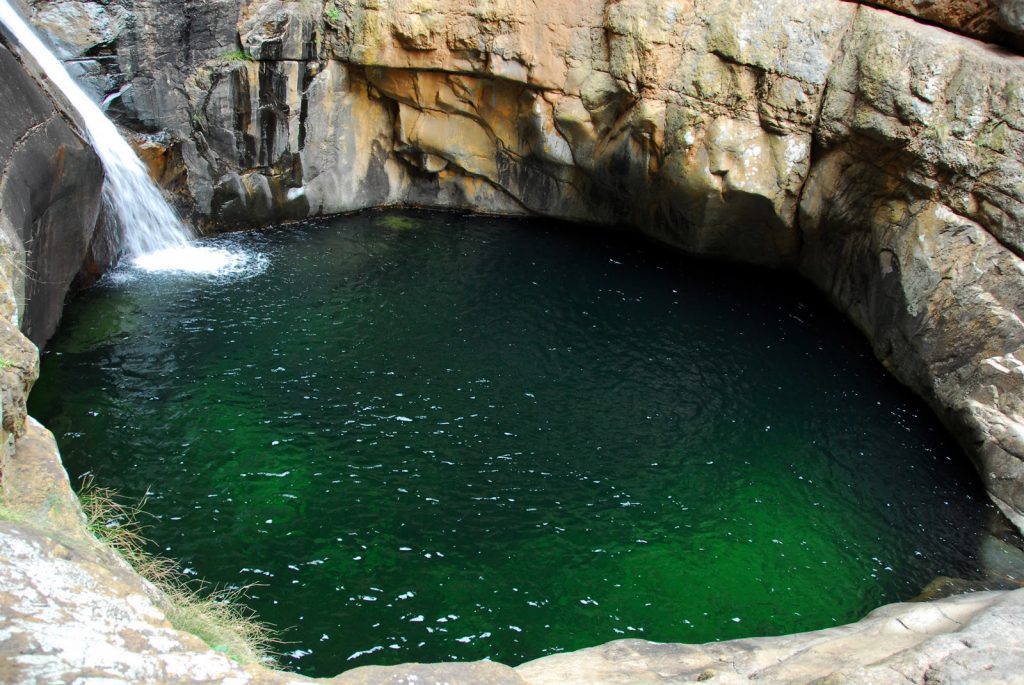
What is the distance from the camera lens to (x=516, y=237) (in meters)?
18.1

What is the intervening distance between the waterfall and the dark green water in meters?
1.04

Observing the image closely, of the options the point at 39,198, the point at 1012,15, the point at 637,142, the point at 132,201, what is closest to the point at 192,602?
the point at 39,198

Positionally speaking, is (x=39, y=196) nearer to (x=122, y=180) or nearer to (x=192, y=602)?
(x=122, y=180)

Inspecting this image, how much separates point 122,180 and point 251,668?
39.8 feet

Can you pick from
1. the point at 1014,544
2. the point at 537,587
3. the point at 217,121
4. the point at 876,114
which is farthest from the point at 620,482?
the point at 217,121

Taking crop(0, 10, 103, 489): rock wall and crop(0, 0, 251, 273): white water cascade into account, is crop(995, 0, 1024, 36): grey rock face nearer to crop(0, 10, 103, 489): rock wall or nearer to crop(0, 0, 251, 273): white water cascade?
crop(0, 0, 251, 273): white water cascade

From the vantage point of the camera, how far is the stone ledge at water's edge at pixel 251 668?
4121mm

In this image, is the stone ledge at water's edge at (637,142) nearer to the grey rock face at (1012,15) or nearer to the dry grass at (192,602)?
the grey rock face at (1012,15)

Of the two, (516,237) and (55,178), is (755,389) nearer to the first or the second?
(516,237)

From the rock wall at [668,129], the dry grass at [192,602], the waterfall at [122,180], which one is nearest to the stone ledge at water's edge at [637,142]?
the rock wall at [668,129]

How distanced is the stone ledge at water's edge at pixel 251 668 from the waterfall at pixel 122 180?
8923mm

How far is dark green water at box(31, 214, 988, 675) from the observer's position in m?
8.64

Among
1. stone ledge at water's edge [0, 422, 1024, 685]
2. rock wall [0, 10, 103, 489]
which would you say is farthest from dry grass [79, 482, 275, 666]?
rock wall [0, 10, 103, 489]

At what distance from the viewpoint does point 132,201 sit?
14742 millimetres
